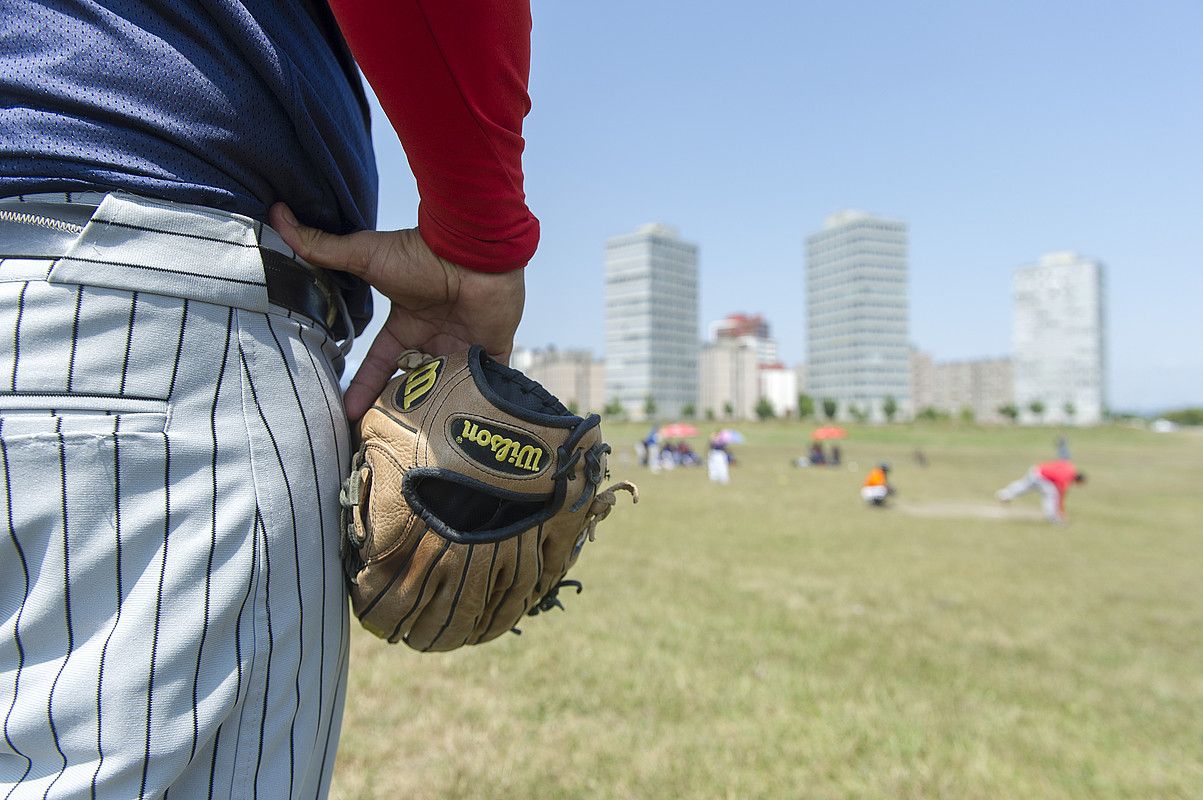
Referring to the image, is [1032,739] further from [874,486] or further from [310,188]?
[874,486]

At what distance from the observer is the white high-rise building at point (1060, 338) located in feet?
302

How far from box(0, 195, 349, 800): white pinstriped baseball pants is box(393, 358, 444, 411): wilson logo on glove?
162mm

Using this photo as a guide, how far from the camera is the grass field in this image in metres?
2.53

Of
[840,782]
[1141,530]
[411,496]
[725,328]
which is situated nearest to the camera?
[411,496]

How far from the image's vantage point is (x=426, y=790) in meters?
2.31

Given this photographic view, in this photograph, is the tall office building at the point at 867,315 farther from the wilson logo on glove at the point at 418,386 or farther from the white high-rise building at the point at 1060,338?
the wilson logo on glove at the point at 418,386

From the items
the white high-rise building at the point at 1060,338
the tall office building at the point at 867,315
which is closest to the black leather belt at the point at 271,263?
the tall office building at the point at 867,315

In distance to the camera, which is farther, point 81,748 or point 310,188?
point 310,188

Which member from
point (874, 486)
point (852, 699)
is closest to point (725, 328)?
point (874, 486)

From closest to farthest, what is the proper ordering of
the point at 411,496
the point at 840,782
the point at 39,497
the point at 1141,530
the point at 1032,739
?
the point at 39,497
the point at 411,496
the point at 840,782
the point at 1032,739
the point at 1141,530

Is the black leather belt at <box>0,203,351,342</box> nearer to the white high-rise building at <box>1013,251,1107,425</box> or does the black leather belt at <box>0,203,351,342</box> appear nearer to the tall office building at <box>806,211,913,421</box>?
the tall office building at <box>806,211,913,421</box>

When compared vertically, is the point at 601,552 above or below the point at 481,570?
below

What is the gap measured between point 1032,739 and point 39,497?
3.57 metres

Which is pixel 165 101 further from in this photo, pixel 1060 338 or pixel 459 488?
pixel 1060 338
